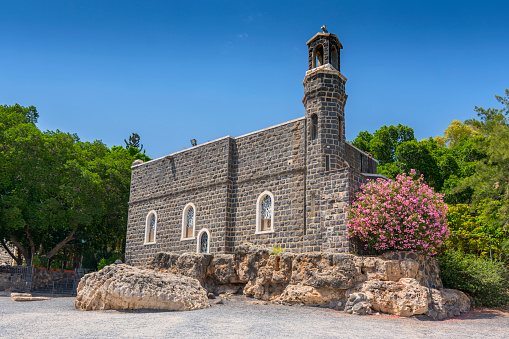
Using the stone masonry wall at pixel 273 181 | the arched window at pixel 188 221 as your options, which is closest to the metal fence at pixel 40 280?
the arched window at pixel 188 221

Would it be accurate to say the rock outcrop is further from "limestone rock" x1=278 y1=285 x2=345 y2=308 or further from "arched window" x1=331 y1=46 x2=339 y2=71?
"arched window" x1=331 y1=46 x2=339 y2=71

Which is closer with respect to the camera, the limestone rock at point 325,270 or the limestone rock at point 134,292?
the limestone rock at point 134,292

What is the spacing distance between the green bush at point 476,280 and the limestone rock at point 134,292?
8.53 metres

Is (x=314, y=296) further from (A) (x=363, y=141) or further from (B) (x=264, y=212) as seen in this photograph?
(A) (x=363, y=141)

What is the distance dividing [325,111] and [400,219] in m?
5.27

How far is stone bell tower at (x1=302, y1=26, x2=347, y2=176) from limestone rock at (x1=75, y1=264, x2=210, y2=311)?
22.1ft

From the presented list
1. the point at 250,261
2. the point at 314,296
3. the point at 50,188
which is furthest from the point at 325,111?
the point at 50,188

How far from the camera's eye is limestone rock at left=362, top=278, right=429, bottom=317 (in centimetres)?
1245

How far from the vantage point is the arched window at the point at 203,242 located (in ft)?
64.6

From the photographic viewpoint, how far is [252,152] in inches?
760

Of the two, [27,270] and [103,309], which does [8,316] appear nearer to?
[103,309]

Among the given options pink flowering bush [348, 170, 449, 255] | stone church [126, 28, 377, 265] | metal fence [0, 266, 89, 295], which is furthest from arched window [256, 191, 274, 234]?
metal fence [0, 266, 89, 295]

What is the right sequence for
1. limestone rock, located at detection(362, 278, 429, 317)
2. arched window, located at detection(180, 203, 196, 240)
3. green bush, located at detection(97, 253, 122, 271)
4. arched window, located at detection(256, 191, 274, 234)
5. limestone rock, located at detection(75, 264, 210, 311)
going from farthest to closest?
green bush, located at detection(97, 253, 122, 271)
arched window, located at detection(180, 203, 196, 240)
arched window, located at detection(256, 191, 274, 234)
limestone rock, located at detection(362, 278, 429, 317)
limestone rock, located at detection(75, 264, 210, 311)

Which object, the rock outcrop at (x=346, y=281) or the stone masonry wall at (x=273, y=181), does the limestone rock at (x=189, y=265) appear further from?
the stone masonry wall at (x=273, y=181)
